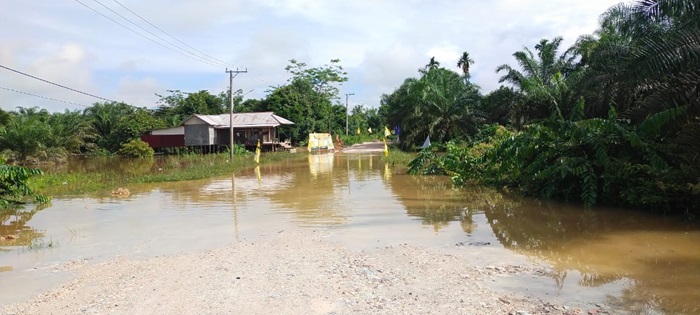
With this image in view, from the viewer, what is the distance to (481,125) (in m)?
37.8

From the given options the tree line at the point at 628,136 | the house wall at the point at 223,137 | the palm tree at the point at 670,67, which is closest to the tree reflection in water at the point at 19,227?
the tree line at the point at 628,136

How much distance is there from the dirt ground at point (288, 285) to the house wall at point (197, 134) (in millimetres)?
37153

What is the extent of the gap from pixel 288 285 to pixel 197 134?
132 ft

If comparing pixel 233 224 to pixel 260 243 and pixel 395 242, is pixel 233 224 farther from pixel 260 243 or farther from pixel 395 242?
pixel 395 242

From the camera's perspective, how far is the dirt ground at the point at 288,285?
18.0 feet

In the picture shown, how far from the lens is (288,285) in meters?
6.32

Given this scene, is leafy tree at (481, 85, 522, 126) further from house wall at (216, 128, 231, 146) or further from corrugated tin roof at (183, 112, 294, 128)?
house wall at (216, 128, 231, 146)

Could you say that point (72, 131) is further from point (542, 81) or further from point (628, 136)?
point (628, 136)

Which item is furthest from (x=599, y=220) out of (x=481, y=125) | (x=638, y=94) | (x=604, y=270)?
(x=481, y=125)

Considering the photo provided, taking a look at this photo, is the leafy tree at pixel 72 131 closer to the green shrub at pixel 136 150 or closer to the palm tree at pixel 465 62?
the green shrub at pixel 136 150

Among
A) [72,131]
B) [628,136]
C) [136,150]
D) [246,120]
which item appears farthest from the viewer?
[246,120]

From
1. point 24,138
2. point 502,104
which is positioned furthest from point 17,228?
point 502,104

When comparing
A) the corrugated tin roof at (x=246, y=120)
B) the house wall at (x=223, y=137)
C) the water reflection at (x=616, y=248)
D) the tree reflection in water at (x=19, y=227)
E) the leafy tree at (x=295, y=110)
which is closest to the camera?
the water reflection at (x=616, y=248)

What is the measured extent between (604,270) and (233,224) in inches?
304
